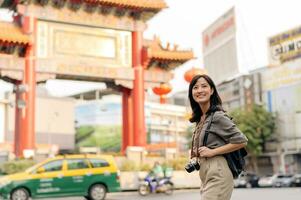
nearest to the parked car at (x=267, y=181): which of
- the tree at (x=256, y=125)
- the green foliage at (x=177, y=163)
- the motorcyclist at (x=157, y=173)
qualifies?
the tree at (x=256, y=125)

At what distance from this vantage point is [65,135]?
76.1 meters

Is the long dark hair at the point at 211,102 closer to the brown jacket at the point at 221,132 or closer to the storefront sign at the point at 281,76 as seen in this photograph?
the brown jacket at the point at 221,132

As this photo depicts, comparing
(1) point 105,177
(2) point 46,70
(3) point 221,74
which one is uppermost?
(3) point 221,74

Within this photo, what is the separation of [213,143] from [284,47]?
4523 cm

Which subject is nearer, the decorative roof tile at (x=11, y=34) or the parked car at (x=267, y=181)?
the decorative roof tile at (x=11, y=34)

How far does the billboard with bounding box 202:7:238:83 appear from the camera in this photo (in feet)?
211

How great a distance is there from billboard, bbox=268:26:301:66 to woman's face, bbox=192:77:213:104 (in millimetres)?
Result: 43132

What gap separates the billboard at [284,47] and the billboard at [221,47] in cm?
1304

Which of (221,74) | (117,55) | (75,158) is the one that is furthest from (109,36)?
(221,74)

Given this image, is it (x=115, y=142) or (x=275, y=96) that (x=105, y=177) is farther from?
(x=115, y=142)

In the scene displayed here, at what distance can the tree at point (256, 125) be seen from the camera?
4450cm

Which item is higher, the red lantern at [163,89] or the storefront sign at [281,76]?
the storefront sign at [281,76]

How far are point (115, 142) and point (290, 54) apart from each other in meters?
43.5

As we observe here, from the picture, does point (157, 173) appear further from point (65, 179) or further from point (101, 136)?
point (101, 136)
